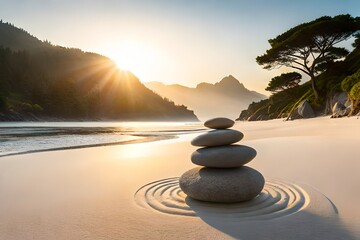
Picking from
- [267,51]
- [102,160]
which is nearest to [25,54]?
[267,51]

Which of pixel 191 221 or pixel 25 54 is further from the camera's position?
pixel 25 54

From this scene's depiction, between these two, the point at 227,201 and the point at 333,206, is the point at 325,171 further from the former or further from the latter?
the point at 227,201

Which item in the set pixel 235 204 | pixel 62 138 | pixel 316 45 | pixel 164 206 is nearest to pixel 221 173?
pixel 235 204

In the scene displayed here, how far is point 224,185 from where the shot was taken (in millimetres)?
5645

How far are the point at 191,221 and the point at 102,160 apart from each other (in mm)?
7961

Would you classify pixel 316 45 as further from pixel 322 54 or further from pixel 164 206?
pixel 164 206

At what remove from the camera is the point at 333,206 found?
5.26m

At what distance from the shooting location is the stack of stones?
5.65m

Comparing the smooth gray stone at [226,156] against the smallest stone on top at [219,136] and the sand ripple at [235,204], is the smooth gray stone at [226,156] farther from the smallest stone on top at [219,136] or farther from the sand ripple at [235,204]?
the sand ripple at [235,204]

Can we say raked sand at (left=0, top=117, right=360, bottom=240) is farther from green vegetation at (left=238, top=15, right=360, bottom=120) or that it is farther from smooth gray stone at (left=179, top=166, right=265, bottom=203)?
green vegetation at (left=238, top=15, right=360, bottom=120)

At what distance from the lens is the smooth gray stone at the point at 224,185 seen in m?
5.62

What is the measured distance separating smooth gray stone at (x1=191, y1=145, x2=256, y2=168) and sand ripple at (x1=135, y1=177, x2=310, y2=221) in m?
0.87

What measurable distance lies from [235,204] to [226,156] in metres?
1.05

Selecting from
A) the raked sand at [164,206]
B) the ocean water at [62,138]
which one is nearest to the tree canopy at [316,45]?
the ocean water at [62,138]
